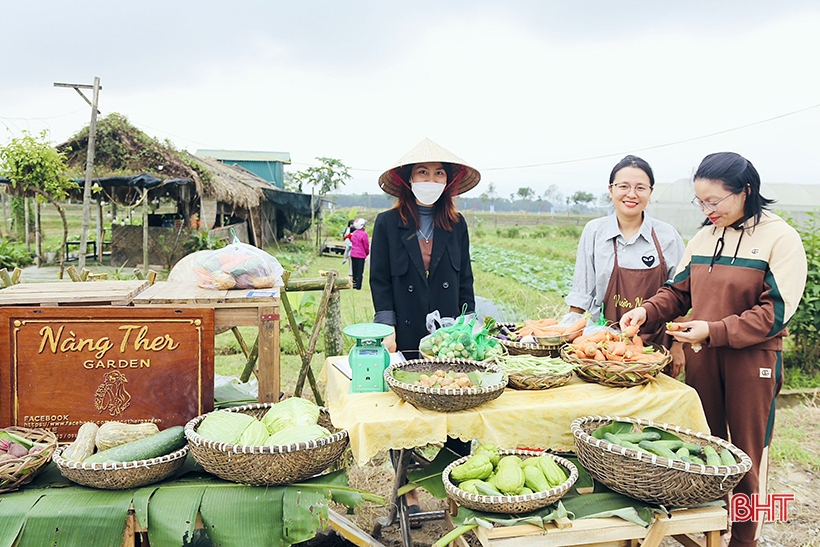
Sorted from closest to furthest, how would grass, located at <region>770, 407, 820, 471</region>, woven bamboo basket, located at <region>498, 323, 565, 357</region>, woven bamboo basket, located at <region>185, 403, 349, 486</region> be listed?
woven bamboo basket, located at <region>185, 403, 349, 486</region>, woven bamboo basket, located at <region>498, 323, 565, 357</region>, grass, located at <region>770, 407, 820, 471</region>

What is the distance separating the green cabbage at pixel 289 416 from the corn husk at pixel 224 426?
0.09 metres

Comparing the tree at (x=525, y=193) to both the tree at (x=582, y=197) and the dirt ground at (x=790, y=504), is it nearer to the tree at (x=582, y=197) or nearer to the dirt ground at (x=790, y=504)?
the tree at (x=582, y=197)

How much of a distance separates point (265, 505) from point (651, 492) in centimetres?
141

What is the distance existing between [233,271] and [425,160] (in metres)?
1.13

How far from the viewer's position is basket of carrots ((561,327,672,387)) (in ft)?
8.27

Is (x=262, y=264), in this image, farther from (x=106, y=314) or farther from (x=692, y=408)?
(x=692, y=408)

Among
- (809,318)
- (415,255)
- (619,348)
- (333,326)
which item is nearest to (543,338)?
(619,348)

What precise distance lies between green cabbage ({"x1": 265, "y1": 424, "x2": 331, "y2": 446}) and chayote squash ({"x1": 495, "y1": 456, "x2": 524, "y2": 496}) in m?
0.67

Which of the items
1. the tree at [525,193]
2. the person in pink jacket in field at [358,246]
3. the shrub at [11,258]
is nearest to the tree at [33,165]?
the shrub at [11,258]

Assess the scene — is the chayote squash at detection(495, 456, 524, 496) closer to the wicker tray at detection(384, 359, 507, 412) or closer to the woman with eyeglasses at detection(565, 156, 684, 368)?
the wicker tray at detection(384, 359, 507, 412)

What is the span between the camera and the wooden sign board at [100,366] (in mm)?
2607

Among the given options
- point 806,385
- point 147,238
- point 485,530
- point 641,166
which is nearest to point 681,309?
point 641,166

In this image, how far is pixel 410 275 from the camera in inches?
127

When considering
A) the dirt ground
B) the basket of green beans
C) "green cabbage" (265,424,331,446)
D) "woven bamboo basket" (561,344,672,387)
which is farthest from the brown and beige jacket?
"green cabbage" (265,424,331,446)
